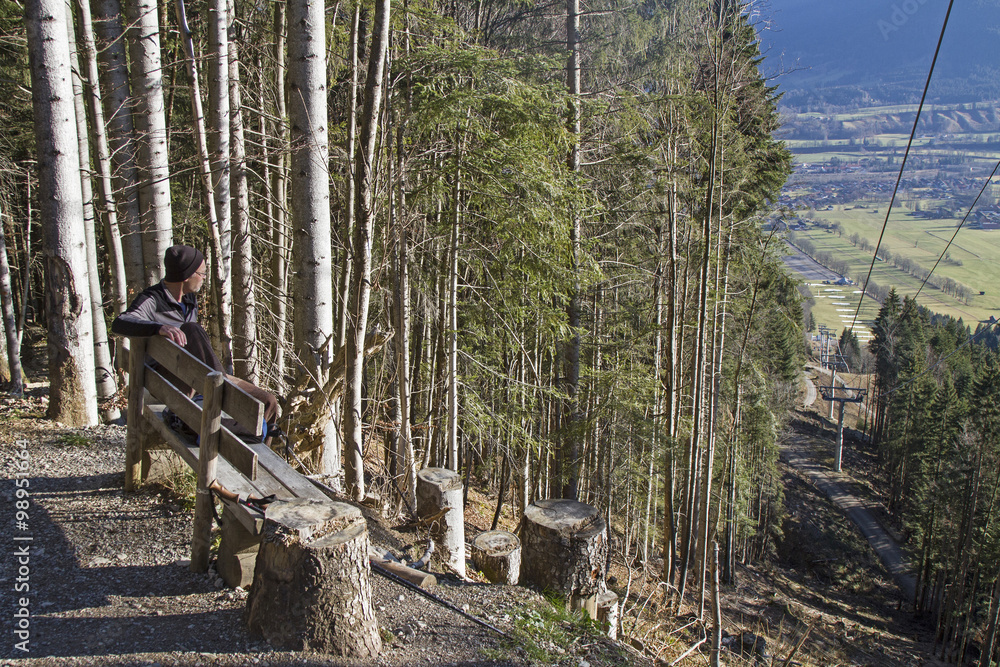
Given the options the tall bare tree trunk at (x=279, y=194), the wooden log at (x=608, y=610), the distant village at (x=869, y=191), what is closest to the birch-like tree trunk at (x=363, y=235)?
the wooden log at (x=608, y=610)

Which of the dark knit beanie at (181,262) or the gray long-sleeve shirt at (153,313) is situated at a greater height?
the dark knit beanie at (181,262)

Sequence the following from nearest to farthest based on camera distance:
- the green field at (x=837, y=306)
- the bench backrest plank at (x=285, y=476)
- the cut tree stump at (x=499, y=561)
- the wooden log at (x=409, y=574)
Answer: the bench backrest plank at (x=285, y=476), the wooden log at (x=409, y=574), the cut tree stump at (x=499, y=561), the green field at (x=837, y=306)

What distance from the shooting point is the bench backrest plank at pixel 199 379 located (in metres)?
2.79

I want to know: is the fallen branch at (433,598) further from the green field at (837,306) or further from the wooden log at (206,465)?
the green field at (837,306)

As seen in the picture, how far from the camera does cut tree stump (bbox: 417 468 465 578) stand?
19.5 feet

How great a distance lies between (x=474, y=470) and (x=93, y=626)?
47.6 ft

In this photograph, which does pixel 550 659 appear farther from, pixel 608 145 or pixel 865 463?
pixel 865 463

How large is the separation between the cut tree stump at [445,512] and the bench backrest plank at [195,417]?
2912 mm

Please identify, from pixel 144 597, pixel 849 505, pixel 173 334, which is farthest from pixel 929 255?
pixel 144 597

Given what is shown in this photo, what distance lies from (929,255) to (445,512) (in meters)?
104

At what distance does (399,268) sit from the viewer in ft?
22.0

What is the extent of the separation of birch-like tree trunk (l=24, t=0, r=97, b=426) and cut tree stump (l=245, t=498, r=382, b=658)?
13.0 feet

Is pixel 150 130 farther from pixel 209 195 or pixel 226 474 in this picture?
pixel 226 474

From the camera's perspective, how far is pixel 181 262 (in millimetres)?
3760
